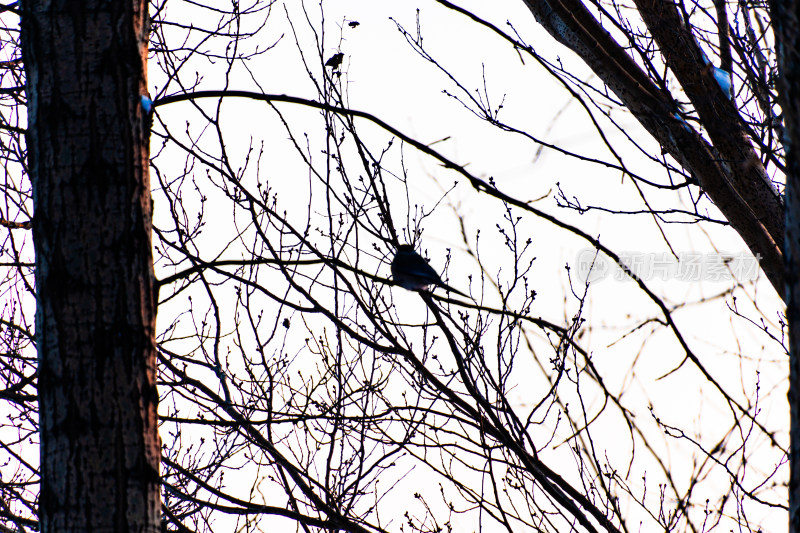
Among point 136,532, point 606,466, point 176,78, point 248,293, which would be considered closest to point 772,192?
point 606,466

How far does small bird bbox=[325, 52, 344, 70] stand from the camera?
3.84 m

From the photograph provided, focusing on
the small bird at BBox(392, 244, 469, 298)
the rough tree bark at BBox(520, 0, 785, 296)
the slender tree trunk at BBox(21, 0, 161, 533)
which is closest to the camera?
the slender tree trunk at BBox(21, 0, 161, 533)

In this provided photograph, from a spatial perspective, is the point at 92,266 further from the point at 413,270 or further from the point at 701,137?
the point at 701,137

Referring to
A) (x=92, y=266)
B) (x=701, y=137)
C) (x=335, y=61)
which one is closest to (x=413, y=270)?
(x=335, y=61)

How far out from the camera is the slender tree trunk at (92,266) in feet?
5.72

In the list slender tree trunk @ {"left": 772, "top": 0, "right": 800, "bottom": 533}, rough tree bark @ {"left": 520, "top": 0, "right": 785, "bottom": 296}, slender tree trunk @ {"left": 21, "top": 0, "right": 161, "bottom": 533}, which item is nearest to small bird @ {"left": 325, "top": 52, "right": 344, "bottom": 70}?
rough tree bark @ {"left": 520, "top": 0, "right": 785, "bottom": 296}

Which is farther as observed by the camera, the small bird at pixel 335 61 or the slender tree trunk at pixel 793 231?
the small bird at pixel 335 61

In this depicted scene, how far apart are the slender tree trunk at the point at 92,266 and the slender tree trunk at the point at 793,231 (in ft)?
4.58

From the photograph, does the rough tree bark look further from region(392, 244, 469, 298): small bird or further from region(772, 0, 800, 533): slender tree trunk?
region(772, 0, 800, 533): slender tree trunk

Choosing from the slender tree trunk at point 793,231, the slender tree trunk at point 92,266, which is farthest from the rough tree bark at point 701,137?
the slender tree trunk at point 92,266

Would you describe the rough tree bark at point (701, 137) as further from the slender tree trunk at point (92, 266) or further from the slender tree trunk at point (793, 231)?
the slender tree trunk at point (92, 266)

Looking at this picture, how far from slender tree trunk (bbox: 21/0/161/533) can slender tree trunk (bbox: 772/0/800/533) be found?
1395 mm

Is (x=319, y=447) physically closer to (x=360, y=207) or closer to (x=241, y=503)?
(x=360, y=207)

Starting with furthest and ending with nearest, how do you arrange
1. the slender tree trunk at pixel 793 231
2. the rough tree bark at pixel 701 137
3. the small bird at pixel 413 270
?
the rough tree bark at pixel 701 137
the small bird at pixel 413 270
the slender tree trunk at pixel 793 231
